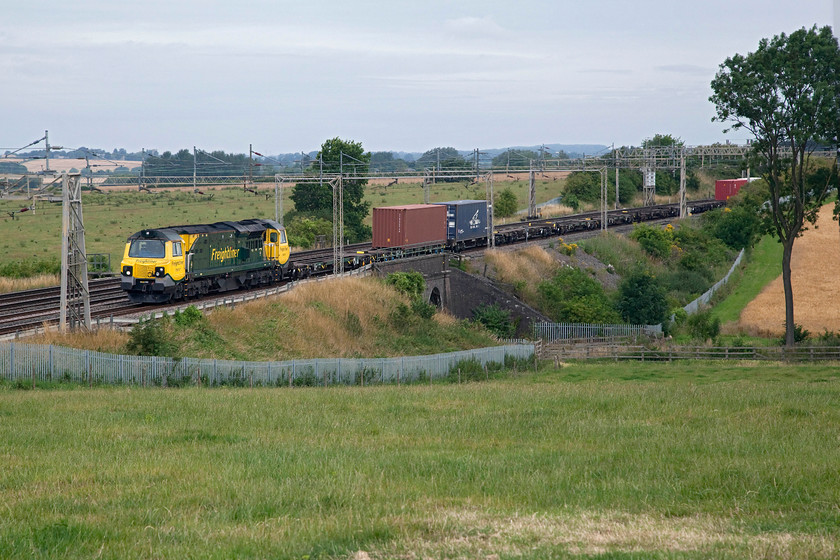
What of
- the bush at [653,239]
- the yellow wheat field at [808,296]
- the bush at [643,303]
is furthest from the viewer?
the bush at [653,239]

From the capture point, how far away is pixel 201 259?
42.1 m

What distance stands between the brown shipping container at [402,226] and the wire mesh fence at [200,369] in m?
20.9

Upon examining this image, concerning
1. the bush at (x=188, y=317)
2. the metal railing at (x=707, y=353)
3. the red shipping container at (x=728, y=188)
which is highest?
the red shipping container at (x=728, y=188)

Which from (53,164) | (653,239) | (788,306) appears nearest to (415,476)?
(788,306)

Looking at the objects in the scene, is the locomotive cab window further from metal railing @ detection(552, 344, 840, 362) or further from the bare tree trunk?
the bare tree trunk

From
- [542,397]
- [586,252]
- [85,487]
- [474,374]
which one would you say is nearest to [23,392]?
[85,487]

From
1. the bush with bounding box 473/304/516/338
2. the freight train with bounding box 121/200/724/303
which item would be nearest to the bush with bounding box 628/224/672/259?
the freight train with bounding box 121/200/724/303

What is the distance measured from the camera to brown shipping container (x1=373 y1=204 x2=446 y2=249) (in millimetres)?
58438

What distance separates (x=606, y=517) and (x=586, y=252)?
212 feet

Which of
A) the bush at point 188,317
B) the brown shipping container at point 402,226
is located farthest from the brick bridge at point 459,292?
the bush at point 188,317

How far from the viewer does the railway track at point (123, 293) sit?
116 feet

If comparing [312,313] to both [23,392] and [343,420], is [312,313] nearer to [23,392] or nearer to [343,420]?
[23,392]

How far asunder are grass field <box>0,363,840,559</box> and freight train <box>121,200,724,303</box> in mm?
A: 13386

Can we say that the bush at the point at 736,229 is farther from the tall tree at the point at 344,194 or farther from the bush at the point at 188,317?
the bush at the point at 188,317
